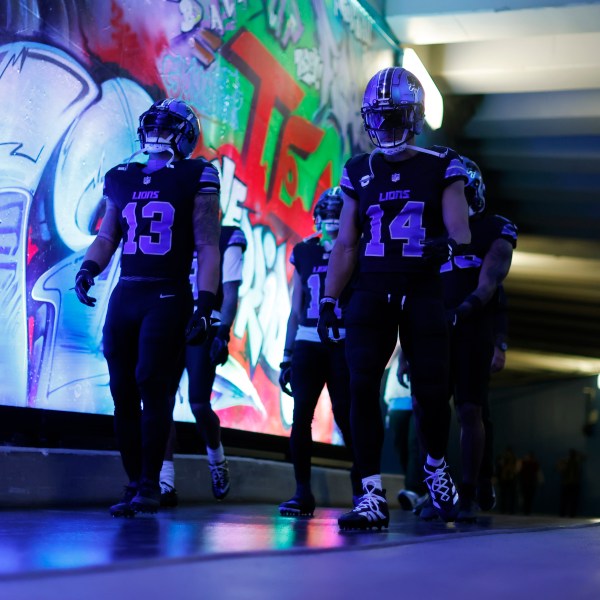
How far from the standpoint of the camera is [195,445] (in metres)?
9.20

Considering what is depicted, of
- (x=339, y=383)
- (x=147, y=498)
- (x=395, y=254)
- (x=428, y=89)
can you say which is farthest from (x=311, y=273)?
(x=428, y=89)

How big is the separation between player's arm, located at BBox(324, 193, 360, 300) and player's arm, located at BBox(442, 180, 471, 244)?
0.41 metres

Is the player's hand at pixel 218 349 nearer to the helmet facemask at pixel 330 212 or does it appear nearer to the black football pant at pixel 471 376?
the helmet facemask at pixel 330 212

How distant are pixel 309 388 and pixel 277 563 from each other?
3.75 meters

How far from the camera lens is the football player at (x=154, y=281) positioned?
5.44 meters

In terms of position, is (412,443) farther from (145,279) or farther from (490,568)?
(490,568)

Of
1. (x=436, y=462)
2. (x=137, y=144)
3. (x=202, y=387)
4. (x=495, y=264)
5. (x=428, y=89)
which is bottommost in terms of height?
(x=436, y=462)

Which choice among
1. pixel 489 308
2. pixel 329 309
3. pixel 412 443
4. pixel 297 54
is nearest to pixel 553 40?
pixel 297 54

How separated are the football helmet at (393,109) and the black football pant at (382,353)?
0.70 m

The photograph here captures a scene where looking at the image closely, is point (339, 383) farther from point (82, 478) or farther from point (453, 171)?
point (453, 171)

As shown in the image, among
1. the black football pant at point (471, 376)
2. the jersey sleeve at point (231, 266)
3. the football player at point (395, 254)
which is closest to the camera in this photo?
the football player at point (395, 254)

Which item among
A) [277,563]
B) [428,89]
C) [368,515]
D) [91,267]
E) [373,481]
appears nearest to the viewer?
[277,563]

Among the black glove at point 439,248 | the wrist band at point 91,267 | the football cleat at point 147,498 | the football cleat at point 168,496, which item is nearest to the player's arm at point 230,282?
the football cleat at point 168,496

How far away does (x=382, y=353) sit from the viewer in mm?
5105
